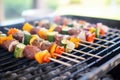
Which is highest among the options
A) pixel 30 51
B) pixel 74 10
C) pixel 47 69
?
pixel 30 51

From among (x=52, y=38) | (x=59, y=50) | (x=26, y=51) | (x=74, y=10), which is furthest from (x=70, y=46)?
(x=74, y=10)

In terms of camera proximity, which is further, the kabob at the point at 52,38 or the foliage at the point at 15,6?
the foliage at the point at 15,6

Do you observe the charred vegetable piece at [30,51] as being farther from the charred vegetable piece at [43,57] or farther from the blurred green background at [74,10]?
the blurred green background at [74,10]

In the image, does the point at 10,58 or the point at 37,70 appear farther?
the point at 10,58

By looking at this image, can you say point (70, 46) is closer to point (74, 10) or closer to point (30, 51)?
point (30, 51)

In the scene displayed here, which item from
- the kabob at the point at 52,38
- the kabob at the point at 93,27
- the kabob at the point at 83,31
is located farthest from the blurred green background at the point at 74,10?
the kabob at the point at 52,38

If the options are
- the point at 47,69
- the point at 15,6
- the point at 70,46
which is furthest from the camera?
the point at 15,6

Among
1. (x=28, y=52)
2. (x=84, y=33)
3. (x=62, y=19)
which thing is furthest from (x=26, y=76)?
(x=62, y=19)

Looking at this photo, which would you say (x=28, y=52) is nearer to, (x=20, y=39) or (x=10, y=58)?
Answer: (x=10, y=58)
